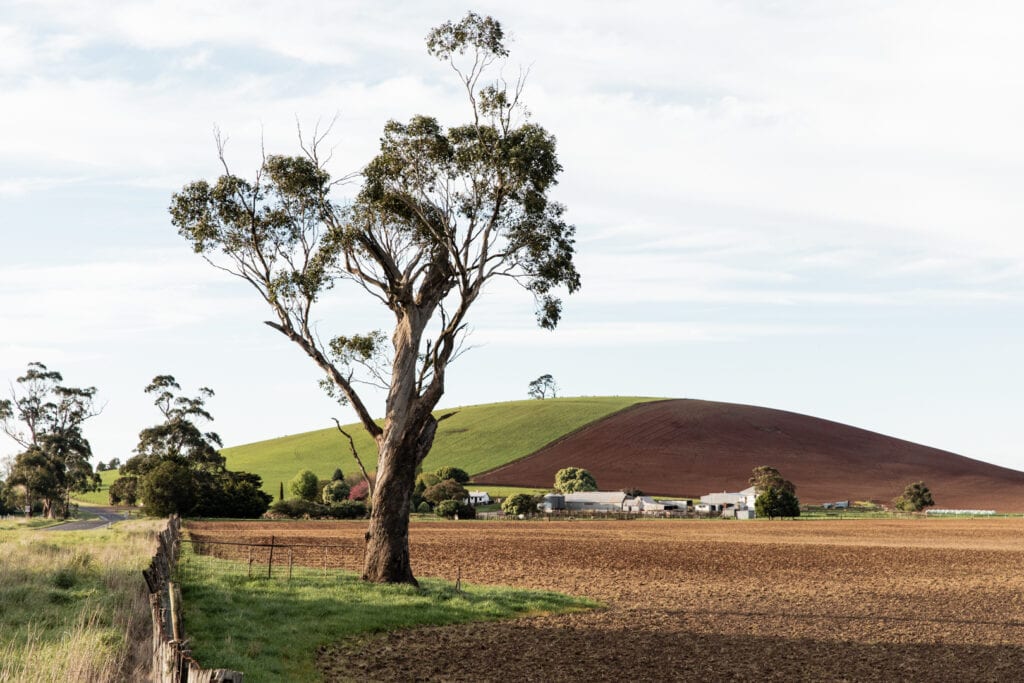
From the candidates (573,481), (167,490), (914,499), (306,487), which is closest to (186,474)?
(167,490)

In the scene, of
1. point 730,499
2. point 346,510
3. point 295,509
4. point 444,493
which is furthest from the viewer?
point 730,499

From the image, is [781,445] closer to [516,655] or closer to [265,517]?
[265,517]

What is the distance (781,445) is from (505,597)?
159 meters

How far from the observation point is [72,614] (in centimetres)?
2081

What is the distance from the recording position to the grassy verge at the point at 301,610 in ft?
64.3

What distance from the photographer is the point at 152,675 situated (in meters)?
13.7

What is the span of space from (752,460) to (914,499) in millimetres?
32936

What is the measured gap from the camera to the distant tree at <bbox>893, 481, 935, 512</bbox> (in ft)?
470

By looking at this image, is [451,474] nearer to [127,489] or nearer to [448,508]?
[448,508]

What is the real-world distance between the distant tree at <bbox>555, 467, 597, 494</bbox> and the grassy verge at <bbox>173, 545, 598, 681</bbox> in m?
116

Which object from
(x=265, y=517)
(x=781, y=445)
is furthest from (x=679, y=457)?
(x=265, y=517)

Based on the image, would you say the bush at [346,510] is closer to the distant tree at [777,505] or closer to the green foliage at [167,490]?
the green foliage at [167,490]

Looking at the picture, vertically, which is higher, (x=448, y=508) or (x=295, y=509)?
(x=448, y=508)

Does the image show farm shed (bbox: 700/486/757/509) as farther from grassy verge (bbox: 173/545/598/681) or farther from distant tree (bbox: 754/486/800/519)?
grassy verge (bbox: 173/545/598/681)
